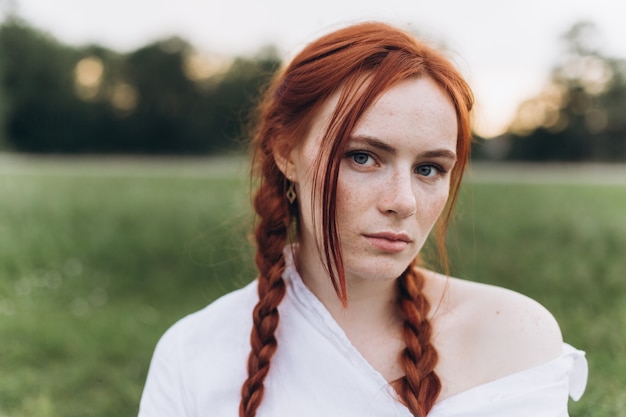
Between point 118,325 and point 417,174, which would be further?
point 118,325

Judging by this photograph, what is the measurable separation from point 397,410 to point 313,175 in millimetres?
737

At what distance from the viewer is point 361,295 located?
2.15m

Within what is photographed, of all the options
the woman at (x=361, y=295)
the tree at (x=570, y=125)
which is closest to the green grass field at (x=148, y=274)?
the woman at (x=361, y=295)

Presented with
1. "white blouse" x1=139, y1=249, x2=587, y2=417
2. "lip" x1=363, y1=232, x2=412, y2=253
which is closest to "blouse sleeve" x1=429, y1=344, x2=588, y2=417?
"white blouse" x1=139, y1=249, x2=587, y2=417

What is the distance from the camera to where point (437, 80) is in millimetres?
1935

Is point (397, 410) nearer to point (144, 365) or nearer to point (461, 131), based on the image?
point (461, 131)

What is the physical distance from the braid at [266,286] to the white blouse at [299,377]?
55 mm

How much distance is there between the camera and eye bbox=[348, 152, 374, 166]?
1909mm

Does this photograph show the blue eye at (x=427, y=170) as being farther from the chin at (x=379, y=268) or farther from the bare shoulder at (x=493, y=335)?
the bare shoulder at (x=493, y=335)

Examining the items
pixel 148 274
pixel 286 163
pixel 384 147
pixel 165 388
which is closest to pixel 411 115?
pixel 384 147

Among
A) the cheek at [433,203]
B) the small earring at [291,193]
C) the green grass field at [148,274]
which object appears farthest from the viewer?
the green grass field at [148,274]

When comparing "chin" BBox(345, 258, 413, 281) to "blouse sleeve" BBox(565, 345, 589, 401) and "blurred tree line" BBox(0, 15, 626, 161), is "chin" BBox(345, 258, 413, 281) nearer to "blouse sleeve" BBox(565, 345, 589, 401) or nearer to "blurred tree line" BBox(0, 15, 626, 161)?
"blouse sleeve" BBox(565, 345, 589, 401)

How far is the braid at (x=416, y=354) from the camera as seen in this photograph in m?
1.95

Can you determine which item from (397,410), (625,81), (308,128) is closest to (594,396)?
(397,410)
